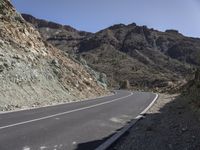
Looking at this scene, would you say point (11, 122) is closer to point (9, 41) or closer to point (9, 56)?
point (9, 56)

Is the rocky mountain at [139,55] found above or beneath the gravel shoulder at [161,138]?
above

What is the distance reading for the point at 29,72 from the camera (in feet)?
101

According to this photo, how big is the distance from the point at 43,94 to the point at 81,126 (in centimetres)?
1594

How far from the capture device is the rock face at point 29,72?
2661cm

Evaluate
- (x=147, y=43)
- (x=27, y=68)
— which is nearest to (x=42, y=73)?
(x=27, y=68)

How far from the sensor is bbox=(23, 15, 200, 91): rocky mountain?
116 metres

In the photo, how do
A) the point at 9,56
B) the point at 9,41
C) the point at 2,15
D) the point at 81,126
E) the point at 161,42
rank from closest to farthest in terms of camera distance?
the point at 81,126
the point at 9,56
the point at 9,41
the point at 2,15
the point at 161,42

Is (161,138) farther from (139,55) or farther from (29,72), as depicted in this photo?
(139,55)

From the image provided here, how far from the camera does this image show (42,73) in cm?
3344

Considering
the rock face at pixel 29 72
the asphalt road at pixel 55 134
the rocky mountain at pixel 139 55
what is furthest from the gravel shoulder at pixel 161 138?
the rocky mountain at pixel 139 55

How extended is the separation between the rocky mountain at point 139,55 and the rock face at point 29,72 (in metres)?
58.9

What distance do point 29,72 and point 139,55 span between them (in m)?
124

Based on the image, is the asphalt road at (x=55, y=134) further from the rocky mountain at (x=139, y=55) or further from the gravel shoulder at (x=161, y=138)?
the rocky mountain at (x=139, y=55)

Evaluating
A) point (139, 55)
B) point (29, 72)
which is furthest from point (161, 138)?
point (139, 55)
